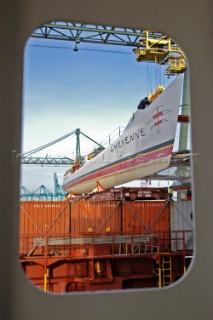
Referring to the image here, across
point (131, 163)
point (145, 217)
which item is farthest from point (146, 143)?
point (145, 217)

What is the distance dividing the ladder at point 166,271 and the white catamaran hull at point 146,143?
200 cm

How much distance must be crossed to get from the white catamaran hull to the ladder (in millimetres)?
1995

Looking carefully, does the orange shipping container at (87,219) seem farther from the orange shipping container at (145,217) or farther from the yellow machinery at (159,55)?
the yellow machinery at (159,55)

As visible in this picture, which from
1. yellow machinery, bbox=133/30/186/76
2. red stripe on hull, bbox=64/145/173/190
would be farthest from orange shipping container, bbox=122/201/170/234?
yellow machinery, bbox=133/30/186/76

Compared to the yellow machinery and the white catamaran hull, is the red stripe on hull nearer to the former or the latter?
the white catamaran hull

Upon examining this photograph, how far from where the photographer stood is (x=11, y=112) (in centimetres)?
167

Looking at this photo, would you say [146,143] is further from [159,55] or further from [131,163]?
[159,55]

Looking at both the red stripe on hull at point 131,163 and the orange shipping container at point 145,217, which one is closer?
the red stripe on hull at point 131,163

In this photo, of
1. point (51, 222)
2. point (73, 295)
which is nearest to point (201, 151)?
point (73, 295)

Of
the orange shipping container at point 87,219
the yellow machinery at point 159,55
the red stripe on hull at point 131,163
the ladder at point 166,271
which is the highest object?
the yellow machinery at point 159,55

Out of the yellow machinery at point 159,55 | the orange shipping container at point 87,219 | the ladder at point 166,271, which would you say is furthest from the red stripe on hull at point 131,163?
the yellow machinery at point 159,55

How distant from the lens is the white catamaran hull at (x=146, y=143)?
6473mm

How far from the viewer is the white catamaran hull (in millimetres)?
6473

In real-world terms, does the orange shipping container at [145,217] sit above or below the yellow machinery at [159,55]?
below
